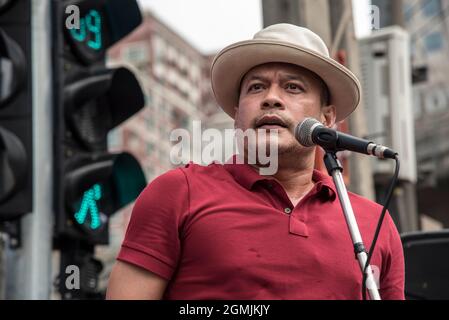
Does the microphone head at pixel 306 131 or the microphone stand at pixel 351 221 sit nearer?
the microphone stand at pixel 351 221

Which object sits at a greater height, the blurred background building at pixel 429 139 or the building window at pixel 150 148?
the building window at pixel 150 148

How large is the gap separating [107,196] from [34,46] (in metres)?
0.97

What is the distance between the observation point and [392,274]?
3.44m

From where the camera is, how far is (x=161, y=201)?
3197mm

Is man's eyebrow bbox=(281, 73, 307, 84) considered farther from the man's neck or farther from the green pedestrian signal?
the green pedestrian signal

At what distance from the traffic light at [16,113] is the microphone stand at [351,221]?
2.89 m

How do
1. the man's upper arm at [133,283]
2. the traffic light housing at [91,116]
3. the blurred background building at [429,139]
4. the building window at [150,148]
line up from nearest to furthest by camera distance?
the man's upper arm at [133,283] < the traffic light housing at [91,116] < the blurred background building at [429,139] < the building window at [150,148]

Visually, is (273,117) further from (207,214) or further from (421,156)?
(421,156)

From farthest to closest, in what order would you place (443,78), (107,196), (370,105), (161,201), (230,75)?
1. (443,78)
2. (370,105)
3. (107,196)
4. (230,75)
5. (161,201)

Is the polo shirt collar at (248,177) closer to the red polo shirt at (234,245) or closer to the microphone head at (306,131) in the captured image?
the red polo shirt at (234,245)

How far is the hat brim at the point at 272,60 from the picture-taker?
3.57 meters

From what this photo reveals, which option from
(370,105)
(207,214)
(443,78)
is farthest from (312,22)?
(443,78)

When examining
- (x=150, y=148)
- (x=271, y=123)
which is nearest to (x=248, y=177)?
(x=271, y=123)

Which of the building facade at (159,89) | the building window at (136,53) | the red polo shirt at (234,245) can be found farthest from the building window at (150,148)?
the red polo shirt at (234,245)
